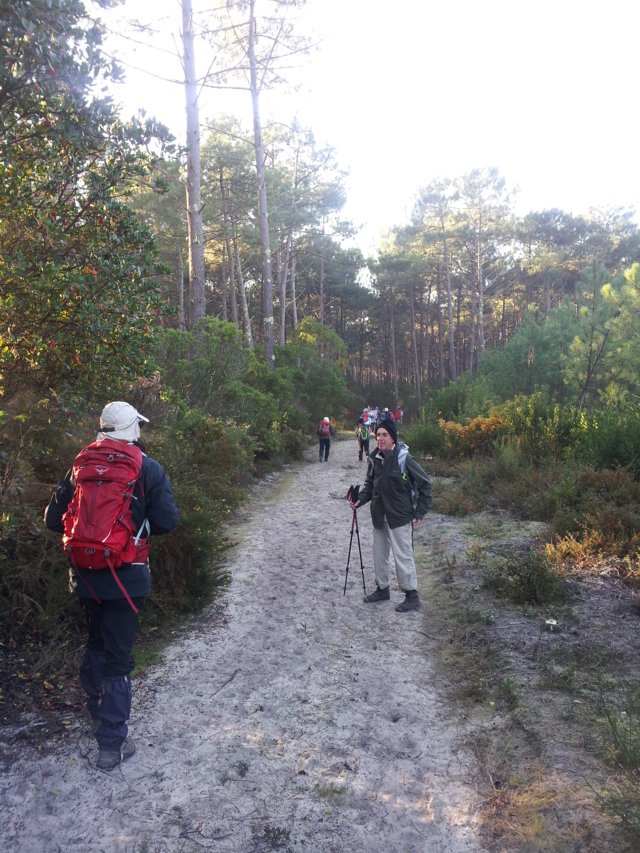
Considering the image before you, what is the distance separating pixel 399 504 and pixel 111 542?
3.50 meters

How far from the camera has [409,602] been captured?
600 centimetres

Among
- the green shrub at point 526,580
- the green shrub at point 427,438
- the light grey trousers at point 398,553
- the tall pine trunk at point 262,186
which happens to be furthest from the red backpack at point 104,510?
the tall pine trunk at point 262,186

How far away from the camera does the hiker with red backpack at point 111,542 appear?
3.11m

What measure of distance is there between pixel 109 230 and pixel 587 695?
17.7ft

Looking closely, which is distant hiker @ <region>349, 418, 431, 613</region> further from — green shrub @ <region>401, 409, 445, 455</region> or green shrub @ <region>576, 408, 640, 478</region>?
green shrub @ <region>401, 409, 445, 455</region>

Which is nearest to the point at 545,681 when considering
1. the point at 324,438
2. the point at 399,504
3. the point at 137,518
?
the point at 399,504

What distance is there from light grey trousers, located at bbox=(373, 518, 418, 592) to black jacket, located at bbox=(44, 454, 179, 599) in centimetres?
320

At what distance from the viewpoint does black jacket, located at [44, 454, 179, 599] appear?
10.5 feet

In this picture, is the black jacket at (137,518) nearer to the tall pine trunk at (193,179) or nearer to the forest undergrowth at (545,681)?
the forest undergrowth at (545,681)

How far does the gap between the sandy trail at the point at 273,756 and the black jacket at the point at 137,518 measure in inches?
41.1

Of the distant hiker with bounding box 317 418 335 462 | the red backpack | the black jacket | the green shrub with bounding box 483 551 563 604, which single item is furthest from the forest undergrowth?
the distant hiker with bounding box 317 418 335 462

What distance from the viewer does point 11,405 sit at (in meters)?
4.86

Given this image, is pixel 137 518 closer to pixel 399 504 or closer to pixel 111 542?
pixel 111 542

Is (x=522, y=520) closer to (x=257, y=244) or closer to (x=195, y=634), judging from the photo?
(x=195, y=634)
